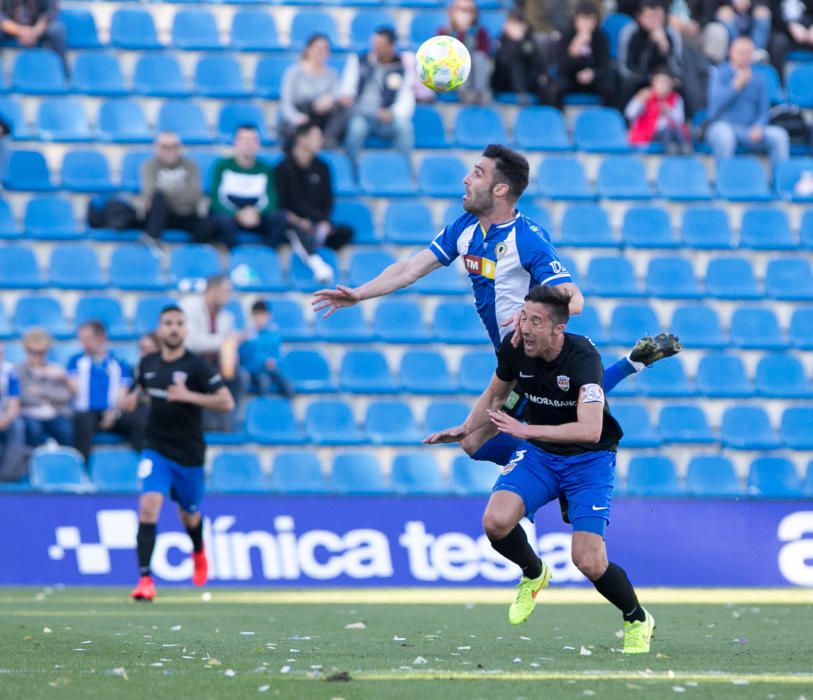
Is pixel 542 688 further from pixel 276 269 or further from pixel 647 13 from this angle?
pixel 647 13

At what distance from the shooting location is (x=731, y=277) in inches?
754

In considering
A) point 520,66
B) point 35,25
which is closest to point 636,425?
point 520,66

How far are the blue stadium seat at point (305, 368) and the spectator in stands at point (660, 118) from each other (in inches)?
214

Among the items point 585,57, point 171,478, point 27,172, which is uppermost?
point 585,57

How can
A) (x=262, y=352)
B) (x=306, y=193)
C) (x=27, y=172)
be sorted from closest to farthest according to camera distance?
(x=262, y=352) < (x=306, y=193) < (x=27, y=172)

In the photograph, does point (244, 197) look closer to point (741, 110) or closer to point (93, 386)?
point (93, 386)

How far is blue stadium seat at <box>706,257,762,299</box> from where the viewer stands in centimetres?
1905

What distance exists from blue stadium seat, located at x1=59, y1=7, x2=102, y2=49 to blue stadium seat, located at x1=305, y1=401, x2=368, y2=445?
20.2 ft

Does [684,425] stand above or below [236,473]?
above

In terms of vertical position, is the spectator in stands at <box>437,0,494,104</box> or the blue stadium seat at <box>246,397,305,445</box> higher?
the spectator in stands at <box>437,0,494,104</box>

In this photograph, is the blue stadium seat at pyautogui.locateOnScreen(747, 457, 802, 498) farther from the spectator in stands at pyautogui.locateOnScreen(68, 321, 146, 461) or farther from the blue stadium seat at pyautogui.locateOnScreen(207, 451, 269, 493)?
the spectator in stands at pyautogui.locateOnScreen(68, 321, 146, 461)

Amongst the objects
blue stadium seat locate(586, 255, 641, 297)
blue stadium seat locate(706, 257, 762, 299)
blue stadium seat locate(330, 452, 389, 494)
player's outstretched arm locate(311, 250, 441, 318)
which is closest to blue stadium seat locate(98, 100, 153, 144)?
blue stadium seat locate(330, 452, 389, 494)

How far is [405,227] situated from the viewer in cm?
1880

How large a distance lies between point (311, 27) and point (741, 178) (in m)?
5.88
